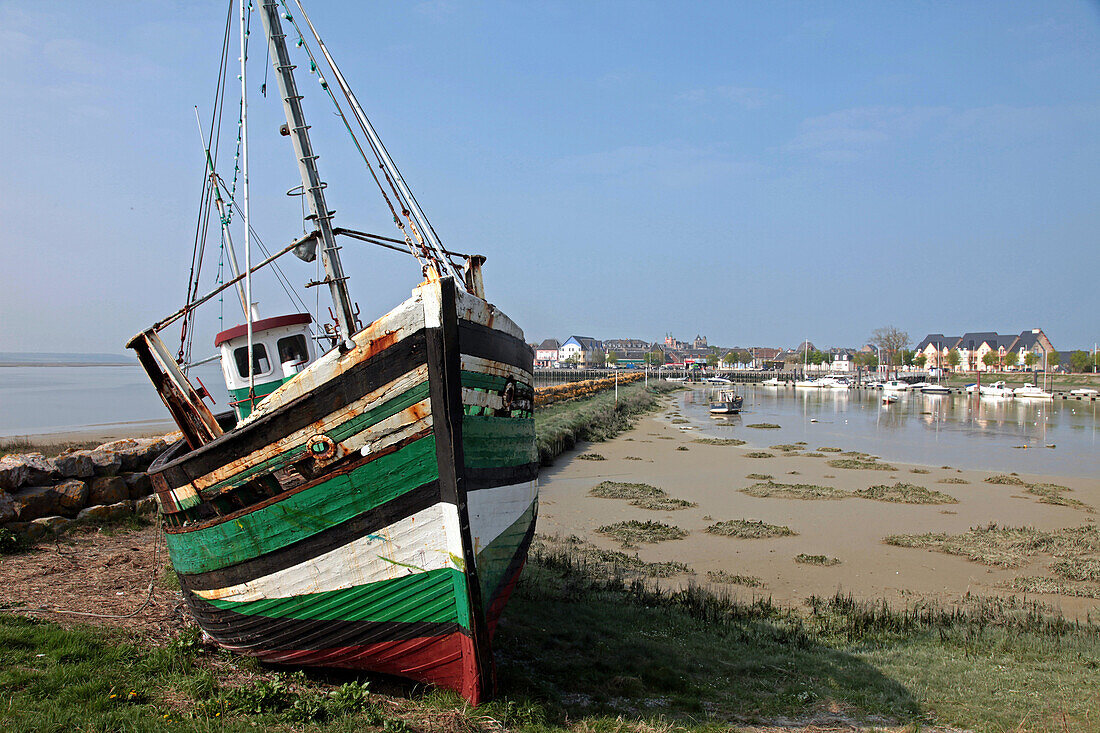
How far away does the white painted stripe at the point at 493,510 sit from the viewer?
5141 mm

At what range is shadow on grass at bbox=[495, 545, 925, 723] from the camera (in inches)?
223

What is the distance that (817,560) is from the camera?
40.9 ft

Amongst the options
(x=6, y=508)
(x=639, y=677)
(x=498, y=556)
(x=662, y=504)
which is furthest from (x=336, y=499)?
(x=662, y=504)

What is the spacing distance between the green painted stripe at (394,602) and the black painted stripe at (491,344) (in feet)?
5.44

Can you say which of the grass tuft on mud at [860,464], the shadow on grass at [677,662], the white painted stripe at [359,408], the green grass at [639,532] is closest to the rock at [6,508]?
the white painted stripe at [359,408]

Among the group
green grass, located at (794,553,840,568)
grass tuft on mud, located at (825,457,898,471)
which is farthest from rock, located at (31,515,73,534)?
grass tuft on mud, located at (825,457,898,471)

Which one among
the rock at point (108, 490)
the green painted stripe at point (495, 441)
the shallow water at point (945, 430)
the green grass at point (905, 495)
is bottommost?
the shallow water at point (945, 430)

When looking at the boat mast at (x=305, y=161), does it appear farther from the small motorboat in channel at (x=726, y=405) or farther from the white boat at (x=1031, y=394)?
the white boat at (x=1031, y=394)

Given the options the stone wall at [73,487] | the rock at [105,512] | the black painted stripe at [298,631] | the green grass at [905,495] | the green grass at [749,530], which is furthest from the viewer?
the green grass at [905,495]

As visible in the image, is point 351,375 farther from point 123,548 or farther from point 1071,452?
point 1071,452

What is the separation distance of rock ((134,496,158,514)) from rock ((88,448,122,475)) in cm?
59

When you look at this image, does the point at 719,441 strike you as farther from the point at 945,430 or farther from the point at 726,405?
the point at 726,405

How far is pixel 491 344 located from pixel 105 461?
788cm

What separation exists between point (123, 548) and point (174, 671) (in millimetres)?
4423
